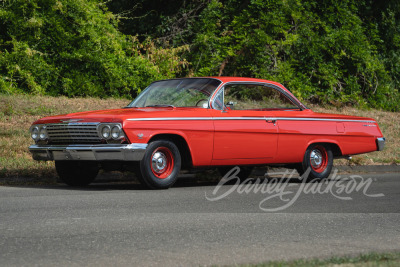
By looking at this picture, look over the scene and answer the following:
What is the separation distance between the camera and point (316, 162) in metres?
10.7

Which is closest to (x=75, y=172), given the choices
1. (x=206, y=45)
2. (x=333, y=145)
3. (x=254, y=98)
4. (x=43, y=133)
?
(x=43, y=133)

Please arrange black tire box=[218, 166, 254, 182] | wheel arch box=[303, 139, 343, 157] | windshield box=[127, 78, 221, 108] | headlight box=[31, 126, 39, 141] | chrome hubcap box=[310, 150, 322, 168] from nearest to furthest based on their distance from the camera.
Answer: headlight box=[31, 126, 39, 141], windshield box=[127, 78, 221, 108], wheel arch box=[303, 139, 343, 157], chrome hubcap box=[310, 150, 322, 168], black tire box=[218, 166, 254, 182]

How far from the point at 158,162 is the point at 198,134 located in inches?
28.1

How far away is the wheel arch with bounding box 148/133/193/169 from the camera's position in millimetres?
8742

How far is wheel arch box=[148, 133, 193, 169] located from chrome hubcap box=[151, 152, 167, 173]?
0.23 m

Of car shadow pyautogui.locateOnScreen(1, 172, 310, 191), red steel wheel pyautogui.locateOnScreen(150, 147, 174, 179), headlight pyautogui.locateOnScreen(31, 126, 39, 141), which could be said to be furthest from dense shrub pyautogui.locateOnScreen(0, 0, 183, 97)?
red steel wheel pyautogui.locateOnScreen(150, 147, 174, 179)

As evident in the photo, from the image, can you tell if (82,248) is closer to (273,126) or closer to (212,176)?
(273,126)

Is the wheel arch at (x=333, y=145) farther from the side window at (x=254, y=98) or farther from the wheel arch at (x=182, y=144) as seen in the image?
the wheel arch at (x=182, y=144)

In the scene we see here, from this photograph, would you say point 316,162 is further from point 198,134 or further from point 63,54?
point 63,54

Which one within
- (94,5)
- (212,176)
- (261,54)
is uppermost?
(94,5)

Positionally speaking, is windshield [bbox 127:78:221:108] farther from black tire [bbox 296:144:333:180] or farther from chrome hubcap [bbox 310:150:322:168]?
chrome hubcap [bbox 310:150:322:168]

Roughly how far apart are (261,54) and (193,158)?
11893 millimetres

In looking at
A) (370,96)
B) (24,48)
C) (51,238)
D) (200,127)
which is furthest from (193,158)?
(370,96)

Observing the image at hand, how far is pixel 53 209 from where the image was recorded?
6.91 meters
